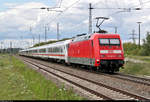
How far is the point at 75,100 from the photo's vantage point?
849 centimetres

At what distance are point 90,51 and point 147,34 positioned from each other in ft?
178

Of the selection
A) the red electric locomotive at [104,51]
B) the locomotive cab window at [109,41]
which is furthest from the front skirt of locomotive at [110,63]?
the locomotive cab window at [109,41]

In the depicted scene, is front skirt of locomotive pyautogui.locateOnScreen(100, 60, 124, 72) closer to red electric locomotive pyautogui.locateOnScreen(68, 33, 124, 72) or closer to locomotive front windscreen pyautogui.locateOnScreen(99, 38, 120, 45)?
red electric locomotive pyautogui.locateOnScreen(68, 33, 124, 72)

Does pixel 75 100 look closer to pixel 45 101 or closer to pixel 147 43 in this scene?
pixel 45 101

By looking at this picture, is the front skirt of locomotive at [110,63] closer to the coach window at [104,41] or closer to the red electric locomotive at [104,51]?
the red electric locomotive at [104,51]

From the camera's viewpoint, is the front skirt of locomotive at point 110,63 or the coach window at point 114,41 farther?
the coach window at point 114,41

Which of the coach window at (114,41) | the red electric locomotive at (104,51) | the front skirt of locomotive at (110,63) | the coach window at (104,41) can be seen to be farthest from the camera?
the coach window at (114,41)

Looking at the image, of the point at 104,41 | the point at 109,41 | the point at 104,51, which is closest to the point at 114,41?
the point at 109,41

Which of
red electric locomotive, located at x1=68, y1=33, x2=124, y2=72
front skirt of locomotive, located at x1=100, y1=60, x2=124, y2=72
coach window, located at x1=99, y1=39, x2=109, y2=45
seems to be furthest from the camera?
coach window, located at x1=99, y1=39, x2=109, y2=45

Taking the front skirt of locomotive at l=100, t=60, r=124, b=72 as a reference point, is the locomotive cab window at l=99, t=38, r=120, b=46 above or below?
above

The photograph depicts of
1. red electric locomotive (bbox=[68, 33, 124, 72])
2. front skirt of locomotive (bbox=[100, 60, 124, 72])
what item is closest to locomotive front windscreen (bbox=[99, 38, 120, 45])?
red electric locomotive (bbox=[68, 33, 124, 72])

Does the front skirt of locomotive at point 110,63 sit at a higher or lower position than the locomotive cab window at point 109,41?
lower

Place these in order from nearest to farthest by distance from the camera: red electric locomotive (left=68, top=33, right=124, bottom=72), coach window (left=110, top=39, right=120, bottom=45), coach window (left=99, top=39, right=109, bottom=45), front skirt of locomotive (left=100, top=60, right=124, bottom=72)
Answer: front skirt of locomotive (left=100, top=60, right=124, bottom=72)
red electric locomotive (left=68, top=33, right=124, bottom=72)
coach window (left=99, top=39, right=109, bottom=45)
coach window (left=110, top=39, right=120, bottom=45)

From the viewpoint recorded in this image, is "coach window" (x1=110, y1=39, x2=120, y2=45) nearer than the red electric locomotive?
No
